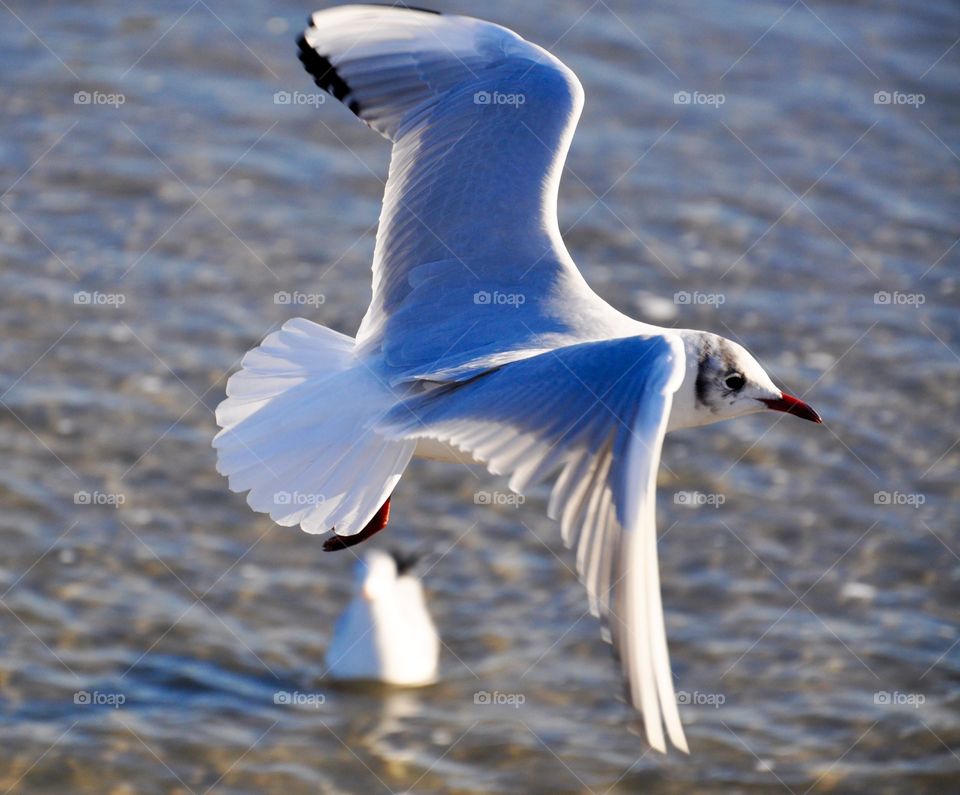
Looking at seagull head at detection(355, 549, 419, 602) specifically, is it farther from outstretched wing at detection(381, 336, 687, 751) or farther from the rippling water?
outstretched wing at detection(381, 336, 687, 751)

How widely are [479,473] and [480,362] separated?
3.11m

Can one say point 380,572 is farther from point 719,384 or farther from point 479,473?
point 719,384

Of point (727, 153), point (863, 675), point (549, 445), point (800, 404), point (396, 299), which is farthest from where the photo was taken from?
point (727, 153)

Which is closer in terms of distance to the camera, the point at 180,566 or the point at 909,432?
the point at 180,566

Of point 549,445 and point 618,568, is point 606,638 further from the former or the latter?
point 549,445

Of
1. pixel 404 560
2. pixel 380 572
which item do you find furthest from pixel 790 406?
pixel 404 560

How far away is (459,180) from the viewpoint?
4.61 metres

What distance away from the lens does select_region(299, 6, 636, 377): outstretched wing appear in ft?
13.8

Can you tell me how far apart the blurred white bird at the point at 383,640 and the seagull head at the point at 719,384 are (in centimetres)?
230

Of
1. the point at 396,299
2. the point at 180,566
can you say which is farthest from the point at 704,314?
the point at 396,299

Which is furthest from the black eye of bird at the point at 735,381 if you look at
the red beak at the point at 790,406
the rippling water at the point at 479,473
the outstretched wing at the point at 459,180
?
the rippling water at the point at 479,473

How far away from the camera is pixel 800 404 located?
13.8 feet

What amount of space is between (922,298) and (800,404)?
14.0ft

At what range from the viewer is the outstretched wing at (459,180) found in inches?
166
